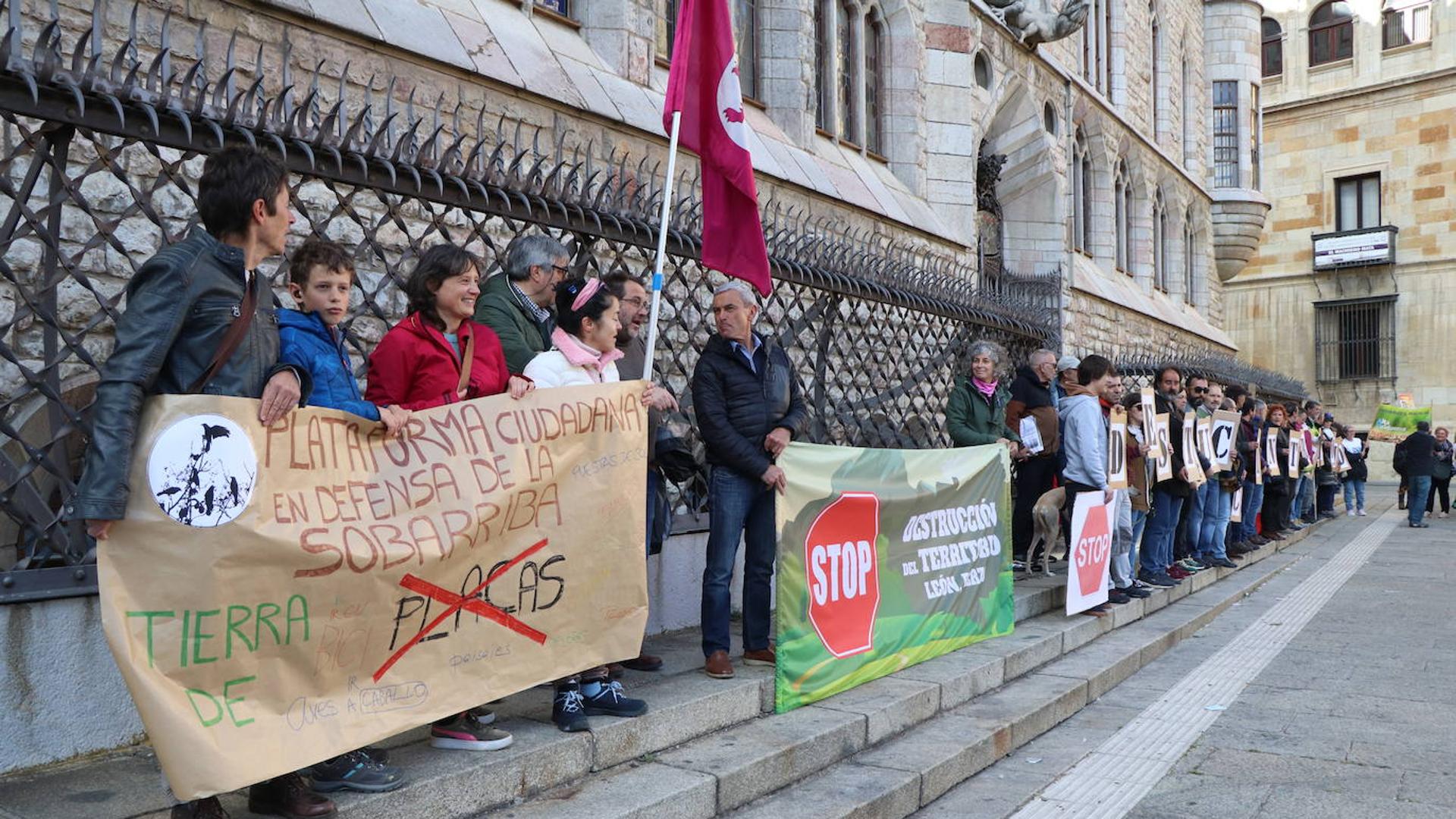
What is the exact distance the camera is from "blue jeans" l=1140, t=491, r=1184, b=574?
932cm

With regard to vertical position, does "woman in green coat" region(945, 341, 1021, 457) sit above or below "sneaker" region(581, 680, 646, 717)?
above

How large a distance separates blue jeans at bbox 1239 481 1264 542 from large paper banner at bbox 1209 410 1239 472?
8.54 ft

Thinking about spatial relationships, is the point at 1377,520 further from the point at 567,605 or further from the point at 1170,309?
the point at 567,605

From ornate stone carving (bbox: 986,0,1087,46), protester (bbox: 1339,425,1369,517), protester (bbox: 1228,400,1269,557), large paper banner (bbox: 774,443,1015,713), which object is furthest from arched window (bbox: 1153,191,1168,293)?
large paper banner (bbox: 774,443,1015,713)

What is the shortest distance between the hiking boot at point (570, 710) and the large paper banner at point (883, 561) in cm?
114

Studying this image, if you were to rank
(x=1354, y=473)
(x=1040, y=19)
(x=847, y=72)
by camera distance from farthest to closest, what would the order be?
(x=1354, y=473) < (x=1040, y=19) < (x=847, y=72)

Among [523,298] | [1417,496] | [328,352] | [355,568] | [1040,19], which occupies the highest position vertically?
[1040,19]

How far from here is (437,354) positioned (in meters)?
3.64

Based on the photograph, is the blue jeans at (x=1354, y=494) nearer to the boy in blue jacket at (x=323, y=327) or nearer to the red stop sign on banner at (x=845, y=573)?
the red stop sign on banner at (x=845, y=573)

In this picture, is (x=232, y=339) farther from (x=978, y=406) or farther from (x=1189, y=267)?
(x=1189, y=267)

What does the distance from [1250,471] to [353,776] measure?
1202cm

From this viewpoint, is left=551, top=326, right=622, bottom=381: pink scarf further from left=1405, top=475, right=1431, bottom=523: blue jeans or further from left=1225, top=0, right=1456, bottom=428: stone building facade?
left=1225, top=0, right=1456, bottom=428: stone building facade

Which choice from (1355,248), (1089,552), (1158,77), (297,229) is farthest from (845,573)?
(1355,248)

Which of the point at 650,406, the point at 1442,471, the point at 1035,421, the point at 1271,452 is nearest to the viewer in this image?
the point at 650,406
